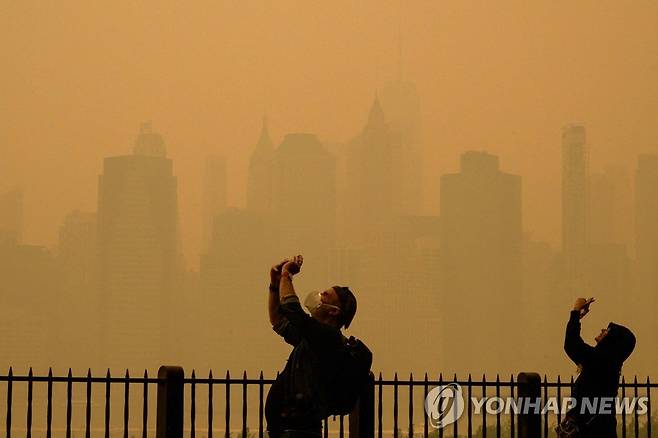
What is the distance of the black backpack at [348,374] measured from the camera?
7059 mm

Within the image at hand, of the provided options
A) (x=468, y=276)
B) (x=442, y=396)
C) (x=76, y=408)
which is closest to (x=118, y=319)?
(x=76, y=408)

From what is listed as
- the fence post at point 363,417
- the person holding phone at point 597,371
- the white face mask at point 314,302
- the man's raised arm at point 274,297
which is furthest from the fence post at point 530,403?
the white face mask at point 314,302

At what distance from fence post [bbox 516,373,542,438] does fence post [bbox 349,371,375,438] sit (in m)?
1.93

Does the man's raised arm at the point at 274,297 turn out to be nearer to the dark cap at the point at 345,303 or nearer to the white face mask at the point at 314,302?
the white face mask at the point at 314,302

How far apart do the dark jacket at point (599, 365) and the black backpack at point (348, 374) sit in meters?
3.03

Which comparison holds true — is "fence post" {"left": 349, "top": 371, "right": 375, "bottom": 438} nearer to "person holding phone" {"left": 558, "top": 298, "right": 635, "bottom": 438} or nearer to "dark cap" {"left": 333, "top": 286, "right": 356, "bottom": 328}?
"person holding phone" {"left": 558, "top": 298, "right": 635, "bottom": 438}

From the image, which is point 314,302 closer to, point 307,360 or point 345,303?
point 345,303

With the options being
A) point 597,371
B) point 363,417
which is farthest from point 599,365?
point 363,417

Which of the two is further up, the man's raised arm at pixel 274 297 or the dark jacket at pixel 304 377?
the man's raised arm at pixel 274 297

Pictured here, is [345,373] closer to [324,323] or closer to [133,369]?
[324,323]

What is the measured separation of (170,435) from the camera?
11.5 m

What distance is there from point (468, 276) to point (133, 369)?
4696 centimetres

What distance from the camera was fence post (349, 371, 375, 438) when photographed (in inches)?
Result: 463

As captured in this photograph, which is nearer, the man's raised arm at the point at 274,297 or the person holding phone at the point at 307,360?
the person holding phone at the point at 307,360
